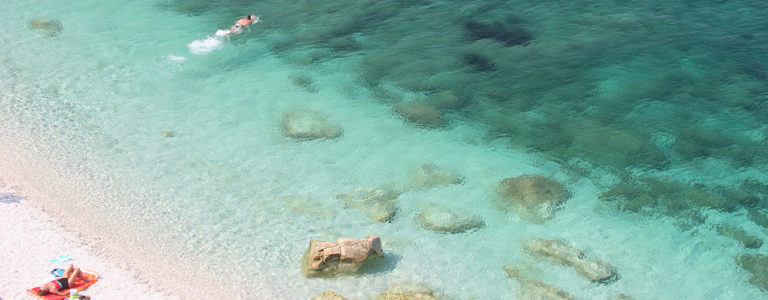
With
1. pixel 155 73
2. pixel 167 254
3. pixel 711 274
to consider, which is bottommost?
pixel 711 274

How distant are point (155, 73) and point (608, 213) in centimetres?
2342

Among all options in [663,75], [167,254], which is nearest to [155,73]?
[167,254]

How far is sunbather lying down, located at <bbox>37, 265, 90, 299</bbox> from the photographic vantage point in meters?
20.8

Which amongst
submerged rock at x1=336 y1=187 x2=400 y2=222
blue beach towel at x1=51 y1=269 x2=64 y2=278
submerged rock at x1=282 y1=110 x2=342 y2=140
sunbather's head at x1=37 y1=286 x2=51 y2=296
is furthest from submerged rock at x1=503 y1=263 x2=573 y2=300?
sunbather's head at x1=37 y1=286 x2=51 y2=296

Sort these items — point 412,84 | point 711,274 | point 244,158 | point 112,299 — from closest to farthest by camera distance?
1. point 112,299
2. point 711,274
3. point 244,158
4. point 412,84

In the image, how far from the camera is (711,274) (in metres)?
24.1

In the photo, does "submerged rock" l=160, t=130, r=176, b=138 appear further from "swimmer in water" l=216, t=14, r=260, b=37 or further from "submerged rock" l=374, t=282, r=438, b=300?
"submerged rock" l=374, t=282, r=438, b=300

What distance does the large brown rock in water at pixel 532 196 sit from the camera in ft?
85.6

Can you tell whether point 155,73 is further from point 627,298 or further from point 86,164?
point 627,298

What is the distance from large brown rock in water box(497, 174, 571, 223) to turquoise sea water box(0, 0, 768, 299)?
0.51 metres

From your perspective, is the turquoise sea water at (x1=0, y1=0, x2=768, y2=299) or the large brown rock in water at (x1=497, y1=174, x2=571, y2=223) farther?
the large brown rock in water at (x1=497, y1=174, x2=571, y2=223)

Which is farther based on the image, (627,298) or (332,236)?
(332,236)

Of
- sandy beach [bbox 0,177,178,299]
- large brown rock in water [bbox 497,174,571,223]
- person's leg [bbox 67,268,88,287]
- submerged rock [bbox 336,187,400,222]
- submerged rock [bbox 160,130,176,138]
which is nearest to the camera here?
person's leg [bbox 67,268,88,287]

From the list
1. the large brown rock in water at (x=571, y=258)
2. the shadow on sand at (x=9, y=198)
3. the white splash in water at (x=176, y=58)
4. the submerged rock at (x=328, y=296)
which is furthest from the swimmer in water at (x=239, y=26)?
the large brown rock in water at (x=571, y=258)
